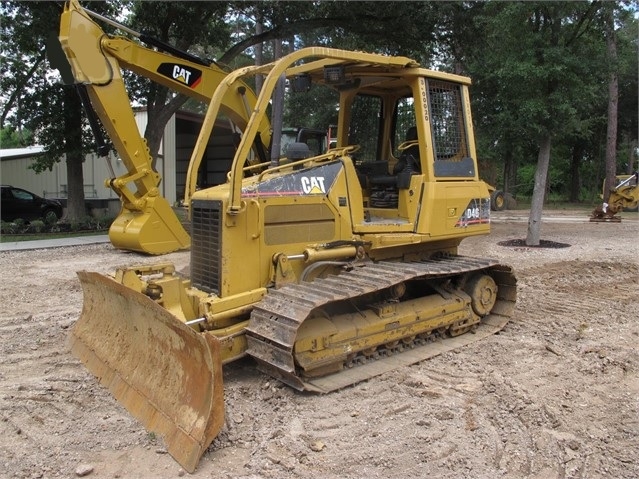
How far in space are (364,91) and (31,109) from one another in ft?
42.1

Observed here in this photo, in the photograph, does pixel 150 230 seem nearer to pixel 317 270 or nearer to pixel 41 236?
pixel 41 236

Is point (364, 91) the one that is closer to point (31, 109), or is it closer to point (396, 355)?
point (396, 355)

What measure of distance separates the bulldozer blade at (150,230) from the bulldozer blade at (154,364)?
5.29 meters

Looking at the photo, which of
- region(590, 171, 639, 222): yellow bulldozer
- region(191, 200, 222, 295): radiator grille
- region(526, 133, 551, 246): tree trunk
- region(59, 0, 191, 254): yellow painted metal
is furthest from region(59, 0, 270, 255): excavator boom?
region(590, 171, 639, 222): yellow bulldozer

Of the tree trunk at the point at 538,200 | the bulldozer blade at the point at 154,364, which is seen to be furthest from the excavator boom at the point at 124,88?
the tree trunk at the point at 538,200

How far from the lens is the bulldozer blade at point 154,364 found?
353 cm

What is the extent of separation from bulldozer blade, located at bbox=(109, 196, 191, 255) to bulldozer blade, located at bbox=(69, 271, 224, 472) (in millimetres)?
5294

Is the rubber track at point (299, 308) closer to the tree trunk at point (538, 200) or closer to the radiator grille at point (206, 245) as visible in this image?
the radiator grille at point (206, 245)

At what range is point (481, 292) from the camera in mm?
6293

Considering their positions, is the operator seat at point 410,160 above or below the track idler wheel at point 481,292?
above

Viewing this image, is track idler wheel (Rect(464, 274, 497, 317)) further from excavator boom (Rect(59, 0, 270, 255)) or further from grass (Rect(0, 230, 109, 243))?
grass (Rect(0, 230, 109, 243))

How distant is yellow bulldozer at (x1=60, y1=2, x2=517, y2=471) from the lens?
4.23 metres

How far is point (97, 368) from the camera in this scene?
15.7 ft

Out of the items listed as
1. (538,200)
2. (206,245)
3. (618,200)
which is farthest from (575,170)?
(206,245)
